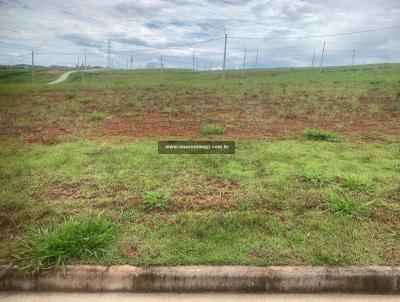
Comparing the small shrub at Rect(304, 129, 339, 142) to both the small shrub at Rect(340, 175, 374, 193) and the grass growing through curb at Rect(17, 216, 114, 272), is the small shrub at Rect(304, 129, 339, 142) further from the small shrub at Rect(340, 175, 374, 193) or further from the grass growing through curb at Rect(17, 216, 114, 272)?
the grass growing through curb at Rect(17, 216, 114, 272)

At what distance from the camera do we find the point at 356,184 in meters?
3.64

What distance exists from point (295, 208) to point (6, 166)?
145 inches

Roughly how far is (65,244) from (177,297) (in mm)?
936

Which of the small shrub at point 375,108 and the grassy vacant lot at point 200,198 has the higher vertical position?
the small shrub at point 375,108

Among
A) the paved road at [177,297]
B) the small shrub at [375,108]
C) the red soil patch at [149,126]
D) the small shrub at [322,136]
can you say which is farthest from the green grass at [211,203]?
the small shrub at [375,108]

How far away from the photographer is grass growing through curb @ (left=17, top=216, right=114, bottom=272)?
7.65 ft

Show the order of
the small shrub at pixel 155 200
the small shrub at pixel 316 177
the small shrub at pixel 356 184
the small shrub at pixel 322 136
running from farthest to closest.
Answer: the small shrub at pixel 322 136
the small shrub at pixel 316 177
the small shrub at pixel 356 184
the small shrub at pixel 155 200

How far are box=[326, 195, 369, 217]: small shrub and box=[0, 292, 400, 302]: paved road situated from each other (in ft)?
3.05

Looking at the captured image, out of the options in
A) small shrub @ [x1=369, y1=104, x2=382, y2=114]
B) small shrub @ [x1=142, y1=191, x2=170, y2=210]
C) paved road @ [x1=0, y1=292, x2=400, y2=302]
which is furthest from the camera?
small shrub @ [x1=369, y1=104, x2=382, y2=114]

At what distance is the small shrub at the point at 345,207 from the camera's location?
3.07 metres

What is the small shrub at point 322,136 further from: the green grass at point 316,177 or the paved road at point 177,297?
the paved road at point 177,297

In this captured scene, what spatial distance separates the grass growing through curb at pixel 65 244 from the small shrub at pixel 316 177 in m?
2.38

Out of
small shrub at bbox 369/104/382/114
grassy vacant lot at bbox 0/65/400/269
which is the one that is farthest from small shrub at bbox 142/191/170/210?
small shrub at bbox 369/104/382/114

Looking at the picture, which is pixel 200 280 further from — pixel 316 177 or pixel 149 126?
pixel 149 126
